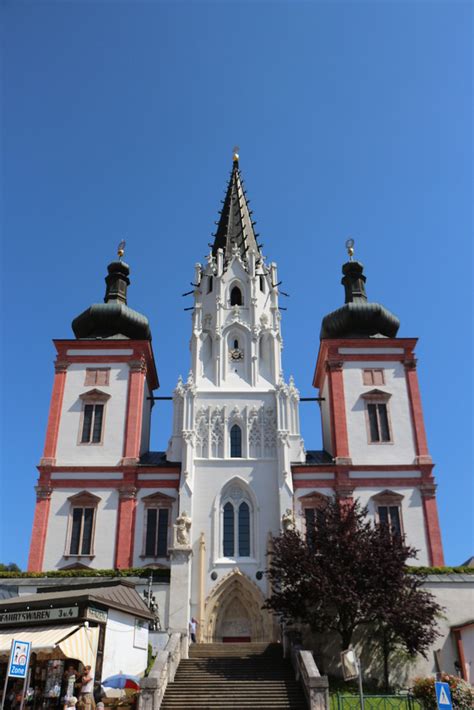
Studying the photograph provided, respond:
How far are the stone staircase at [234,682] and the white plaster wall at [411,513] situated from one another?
33.0ft

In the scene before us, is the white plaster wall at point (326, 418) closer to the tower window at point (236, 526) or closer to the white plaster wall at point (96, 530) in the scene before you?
the tower window at point (236, 526)

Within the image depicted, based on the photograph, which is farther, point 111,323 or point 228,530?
point 111,323

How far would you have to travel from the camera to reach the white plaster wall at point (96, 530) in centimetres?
3198

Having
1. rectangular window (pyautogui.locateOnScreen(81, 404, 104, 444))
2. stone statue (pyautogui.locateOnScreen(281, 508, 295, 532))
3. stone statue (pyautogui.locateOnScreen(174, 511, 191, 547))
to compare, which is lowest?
stone statue (pyautogui.locateOnScreen(174, 511, 191, 547))

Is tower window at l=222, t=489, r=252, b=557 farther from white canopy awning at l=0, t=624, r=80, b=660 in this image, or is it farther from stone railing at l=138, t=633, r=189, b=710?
white canopy awning at l=0, t=624, r=80, b=660

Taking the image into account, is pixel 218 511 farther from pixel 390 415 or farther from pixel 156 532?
pixel 390 415

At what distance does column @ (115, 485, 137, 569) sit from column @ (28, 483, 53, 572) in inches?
147

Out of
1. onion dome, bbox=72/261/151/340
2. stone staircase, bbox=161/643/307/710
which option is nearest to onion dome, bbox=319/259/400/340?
Answer: onion dome, bbox=72/261/151/340

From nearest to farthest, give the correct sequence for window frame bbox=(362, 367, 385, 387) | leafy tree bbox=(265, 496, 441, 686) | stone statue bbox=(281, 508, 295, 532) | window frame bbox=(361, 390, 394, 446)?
leafy tree bbox=(265, 496, 441, 686)
stone statue bbox=(281, 508, 295, 532)
window frame bbox=(361, 390, 394, 446)
window frame bbox=(362, 367, 385, 387)

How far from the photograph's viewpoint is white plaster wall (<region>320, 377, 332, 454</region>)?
125 feet

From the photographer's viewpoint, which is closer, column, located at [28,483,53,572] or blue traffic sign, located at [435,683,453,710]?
blue traffic sign, located at [435,683,453,710]

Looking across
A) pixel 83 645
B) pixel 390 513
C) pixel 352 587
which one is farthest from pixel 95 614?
pixel 390 513

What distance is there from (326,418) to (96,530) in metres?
15.2

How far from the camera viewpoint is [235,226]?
148 feet
